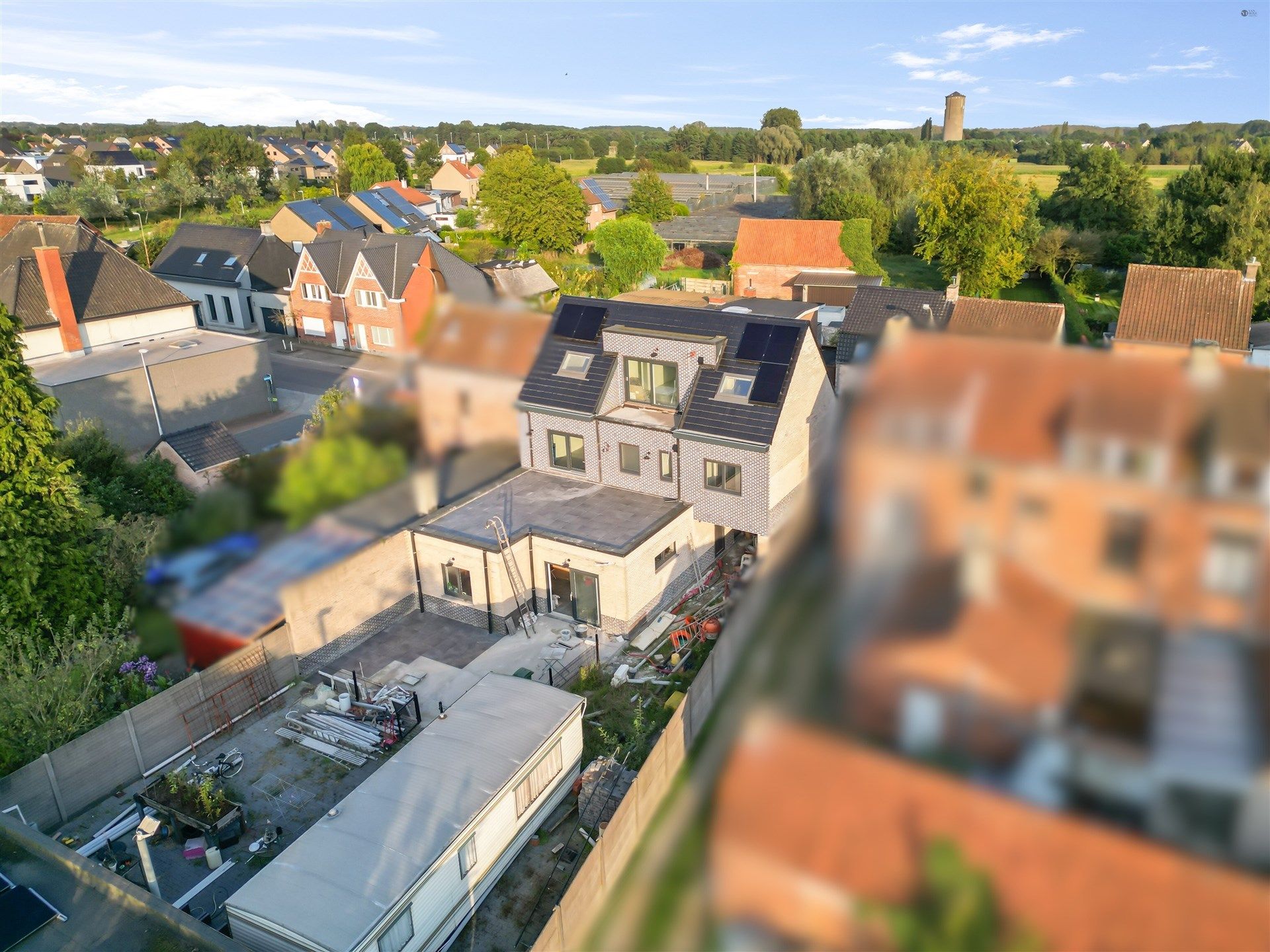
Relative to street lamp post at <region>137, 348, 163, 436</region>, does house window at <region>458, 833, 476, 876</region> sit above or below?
below

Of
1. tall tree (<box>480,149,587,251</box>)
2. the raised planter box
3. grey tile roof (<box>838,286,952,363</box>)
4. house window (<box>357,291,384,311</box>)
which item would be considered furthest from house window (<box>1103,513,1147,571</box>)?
tall tree (<box>480,149,587,251</box>)

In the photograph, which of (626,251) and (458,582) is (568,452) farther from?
(626,251)

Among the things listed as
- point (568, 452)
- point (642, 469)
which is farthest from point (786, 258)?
point (642, 469)

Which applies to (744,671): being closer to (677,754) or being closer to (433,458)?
(433,458)

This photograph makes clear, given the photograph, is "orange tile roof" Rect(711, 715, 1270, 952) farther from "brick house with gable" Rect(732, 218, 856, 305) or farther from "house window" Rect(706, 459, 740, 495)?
"brick house with gable" Rect(732, 218, 856, 305)

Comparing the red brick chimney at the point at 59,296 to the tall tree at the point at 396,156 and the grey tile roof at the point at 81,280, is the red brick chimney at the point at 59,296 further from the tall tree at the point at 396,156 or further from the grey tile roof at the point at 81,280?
the tall tree at the point at 396,156
